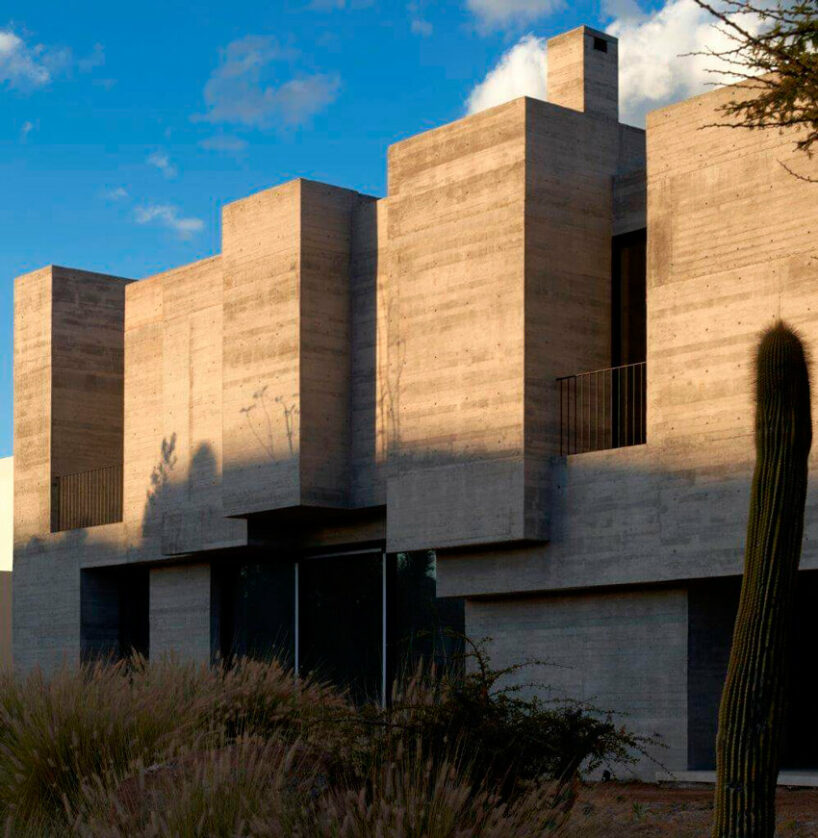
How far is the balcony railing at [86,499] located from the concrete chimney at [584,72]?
1182cm

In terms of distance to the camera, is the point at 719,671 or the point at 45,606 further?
the point at 45,606

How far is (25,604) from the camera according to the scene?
29609 millimetres

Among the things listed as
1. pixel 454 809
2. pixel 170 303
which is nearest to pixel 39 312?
pixel 170 303

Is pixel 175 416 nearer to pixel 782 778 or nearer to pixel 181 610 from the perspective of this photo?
pixel 181 610

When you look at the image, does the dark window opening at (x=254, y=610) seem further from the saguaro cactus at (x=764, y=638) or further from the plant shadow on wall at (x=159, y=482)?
the saguaro cactus at (x=764, y=638)

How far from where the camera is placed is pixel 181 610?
87.1ft

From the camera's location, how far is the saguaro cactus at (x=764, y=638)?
802 centimetres

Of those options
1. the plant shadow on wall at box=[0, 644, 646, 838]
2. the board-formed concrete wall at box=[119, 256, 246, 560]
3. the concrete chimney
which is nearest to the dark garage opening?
the plant shadow on wall at box=[0, 644, 646, 838]

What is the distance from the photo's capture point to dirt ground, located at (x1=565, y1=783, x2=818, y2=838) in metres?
8.98

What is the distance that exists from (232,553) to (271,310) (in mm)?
4578

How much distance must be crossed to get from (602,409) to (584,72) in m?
4.76

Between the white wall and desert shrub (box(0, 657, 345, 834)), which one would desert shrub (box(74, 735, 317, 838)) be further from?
the white wall

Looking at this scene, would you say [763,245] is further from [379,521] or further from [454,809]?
[454,809]

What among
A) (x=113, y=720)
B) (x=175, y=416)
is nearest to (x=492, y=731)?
(x=113, y=720)
